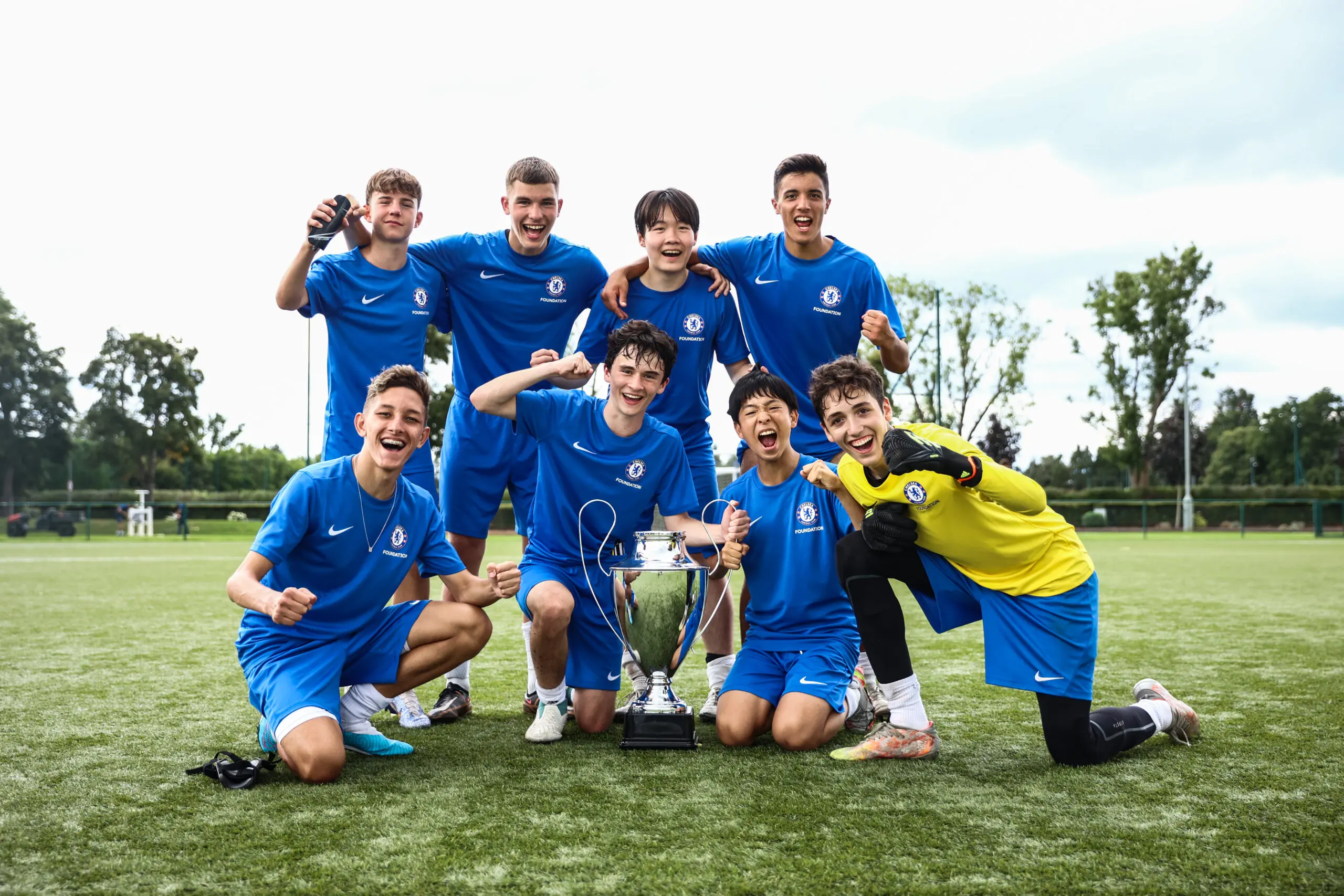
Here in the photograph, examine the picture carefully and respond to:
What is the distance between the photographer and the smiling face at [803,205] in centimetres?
450

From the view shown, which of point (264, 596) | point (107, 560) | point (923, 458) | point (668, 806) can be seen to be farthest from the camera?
point (107, 560)

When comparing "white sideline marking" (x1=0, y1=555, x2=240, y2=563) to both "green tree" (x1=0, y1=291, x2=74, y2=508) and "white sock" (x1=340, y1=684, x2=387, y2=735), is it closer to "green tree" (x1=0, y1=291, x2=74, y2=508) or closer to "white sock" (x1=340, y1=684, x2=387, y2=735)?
"white sock" (x1=340, y1=684, x2=387, y2=735)

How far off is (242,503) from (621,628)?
34.9 m

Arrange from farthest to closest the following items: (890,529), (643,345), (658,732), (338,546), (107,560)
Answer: (107,560), (643,345), (658,732), (338,546), (890,529)

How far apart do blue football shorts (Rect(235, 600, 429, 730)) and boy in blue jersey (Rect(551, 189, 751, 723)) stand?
1.16 m

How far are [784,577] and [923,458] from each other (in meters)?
1.18

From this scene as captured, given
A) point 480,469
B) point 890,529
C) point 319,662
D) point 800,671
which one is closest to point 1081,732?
point 890,529

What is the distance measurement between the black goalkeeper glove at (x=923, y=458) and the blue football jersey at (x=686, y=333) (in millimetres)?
1649

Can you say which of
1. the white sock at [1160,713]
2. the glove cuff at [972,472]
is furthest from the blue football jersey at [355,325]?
the white sock at [1160,713]

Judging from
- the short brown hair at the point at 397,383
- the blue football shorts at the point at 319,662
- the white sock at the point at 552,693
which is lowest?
the white sock at the point at 552,693

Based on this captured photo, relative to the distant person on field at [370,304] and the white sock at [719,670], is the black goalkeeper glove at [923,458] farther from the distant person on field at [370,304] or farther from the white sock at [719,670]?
the distant person on field at [370,304]

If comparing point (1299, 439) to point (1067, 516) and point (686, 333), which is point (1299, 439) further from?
point (686, 333)

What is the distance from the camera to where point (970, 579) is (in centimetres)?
358

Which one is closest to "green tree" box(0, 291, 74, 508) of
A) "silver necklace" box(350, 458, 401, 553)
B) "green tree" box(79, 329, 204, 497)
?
"green tree" box(79, 329, 204, 497)
